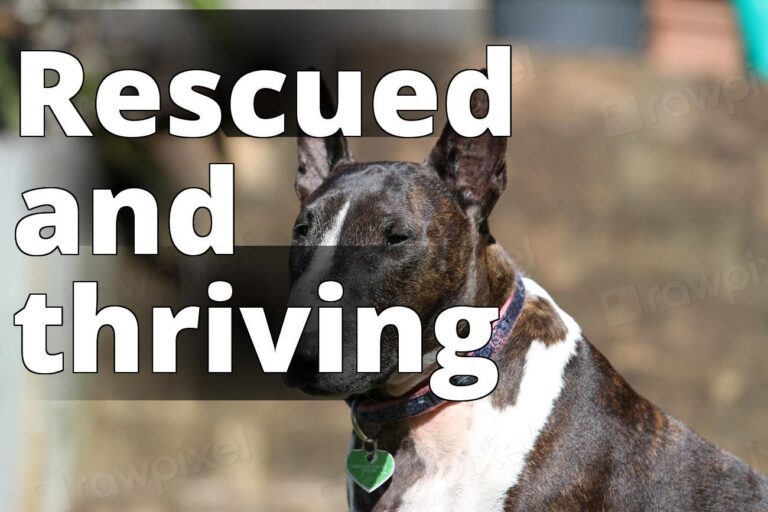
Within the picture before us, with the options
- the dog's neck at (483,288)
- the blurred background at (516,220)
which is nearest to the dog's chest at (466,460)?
the dog's neck at (483,288)

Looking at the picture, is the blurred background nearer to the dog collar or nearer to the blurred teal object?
the blurred teal object

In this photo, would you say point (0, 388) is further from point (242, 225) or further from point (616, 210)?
point (616, 210)

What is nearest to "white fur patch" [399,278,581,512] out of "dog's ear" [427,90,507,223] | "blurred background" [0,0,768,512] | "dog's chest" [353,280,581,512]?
"dog's chest" [353,280,581,512]

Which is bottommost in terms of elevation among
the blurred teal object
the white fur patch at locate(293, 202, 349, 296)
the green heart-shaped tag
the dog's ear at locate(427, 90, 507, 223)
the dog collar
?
the green heart-shaped tag

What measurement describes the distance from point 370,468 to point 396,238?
61 cm

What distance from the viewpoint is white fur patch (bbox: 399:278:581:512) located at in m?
3.01

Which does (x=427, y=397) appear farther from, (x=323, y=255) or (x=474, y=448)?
(x=323, y=255)

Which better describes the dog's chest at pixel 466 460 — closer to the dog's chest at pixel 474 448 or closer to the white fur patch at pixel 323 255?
the dog's chest at pixel 474 448

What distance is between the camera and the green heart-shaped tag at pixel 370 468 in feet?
10.2

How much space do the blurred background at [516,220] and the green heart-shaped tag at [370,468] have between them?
288 centimetres

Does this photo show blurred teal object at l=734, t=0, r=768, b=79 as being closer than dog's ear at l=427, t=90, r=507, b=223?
No

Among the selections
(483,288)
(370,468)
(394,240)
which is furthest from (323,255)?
(370,468)

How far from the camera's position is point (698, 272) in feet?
22.5

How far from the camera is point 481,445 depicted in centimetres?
304
